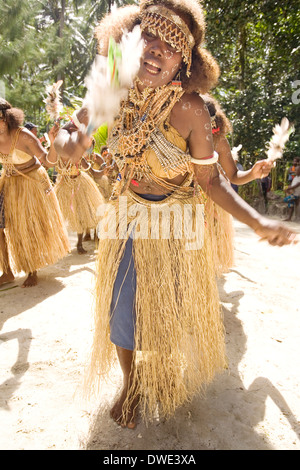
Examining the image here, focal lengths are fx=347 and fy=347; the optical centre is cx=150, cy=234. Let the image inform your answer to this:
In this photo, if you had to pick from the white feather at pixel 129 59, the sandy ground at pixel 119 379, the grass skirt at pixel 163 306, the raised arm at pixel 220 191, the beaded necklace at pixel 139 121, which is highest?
the white feather at pixel 129 59

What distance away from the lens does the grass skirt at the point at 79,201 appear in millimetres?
5234

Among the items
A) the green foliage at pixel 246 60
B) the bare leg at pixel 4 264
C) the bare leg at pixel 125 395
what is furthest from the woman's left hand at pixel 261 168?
the green foliage at pixel 246 60

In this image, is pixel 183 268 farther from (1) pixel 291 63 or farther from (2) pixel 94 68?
A: (1) pixel 291 63

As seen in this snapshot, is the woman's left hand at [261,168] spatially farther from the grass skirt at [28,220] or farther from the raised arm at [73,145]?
the grass skirt at [28,220]

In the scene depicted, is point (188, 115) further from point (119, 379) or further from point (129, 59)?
point (119, 379)

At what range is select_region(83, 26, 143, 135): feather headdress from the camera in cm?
122

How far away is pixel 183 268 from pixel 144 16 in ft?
3.87

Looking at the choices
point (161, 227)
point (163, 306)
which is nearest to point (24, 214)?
point (161, 227)

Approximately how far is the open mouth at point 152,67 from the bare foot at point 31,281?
2.89 metres

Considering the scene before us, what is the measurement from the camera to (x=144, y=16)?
1559 mm

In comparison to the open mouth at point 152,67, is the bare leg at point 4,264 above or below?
below

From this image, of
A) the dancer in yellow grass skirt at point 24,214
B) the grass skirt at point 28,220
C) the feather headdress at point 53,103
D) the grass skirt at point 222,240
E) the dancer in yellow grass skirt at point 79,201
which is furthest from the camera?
the dancer in yellow grass skirt at point 79,201

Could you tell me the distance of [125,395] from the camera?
181 cm

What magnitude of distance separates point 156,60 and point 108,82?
40cm
